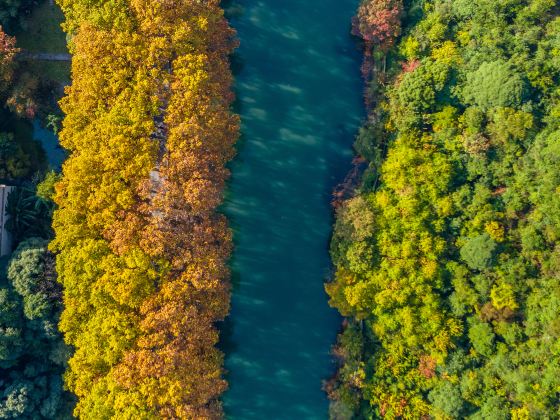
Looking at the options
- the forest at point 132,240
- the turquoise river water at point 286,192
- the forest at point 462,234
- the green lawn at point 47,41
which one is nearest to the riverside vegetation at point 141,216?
the forest at point 132,240

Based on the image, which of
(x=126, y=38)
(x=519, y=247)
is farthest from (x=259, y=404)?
(x=126, y=38)

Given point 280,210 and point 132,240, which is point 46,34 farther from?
point 280,210

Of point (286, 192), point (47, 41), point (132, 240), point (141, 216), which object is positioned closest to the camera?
point (132, 240)

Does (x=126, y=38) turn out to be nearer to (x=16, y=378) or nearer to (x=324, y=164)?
(x=324, y=164)

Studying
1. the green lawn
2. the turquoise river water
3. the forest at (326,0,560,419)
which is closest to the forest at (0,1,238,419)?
the turquoise river water

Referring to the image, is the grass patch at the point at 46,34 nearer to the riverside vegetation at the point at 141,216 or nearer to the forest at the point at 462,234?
the riverside vegetation at the point at 141,216

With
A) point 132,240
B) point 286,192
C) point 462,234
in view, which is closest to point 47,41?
point 132,240
